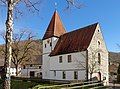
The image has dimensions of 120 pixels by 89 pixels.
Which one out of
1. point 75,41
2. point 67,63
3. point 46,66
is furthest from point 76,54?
point 46,66

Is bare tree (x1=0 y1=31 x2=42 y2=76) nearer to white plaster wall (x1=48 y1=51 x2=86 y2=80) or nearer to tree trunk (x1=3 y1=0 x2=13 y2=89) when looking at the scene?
white plaster wall (x1=48 y1=51 x2=86 y2=80)

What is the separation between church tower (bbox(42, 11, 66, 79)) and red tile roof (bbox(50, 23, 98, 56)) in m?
1.25

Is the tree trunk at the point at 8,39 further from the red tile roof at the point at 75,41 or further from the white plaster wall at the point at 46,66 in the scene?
the white plaster wall at the point at 46,66

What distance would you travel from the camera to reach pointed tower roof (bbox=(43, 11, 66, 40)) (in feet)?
147

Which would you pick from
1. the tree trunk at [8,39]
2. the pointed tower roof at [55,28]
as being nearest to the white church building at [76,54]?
the pointed tower roof at [55,28]

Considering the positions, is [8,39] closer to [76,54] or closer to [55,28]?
[76,54]

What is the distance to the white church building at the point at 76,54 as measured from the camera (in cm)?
3381

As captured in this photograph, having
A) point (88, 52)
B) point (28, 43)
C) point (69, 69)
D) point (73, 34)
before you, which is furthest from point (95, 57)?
point (28, 43)

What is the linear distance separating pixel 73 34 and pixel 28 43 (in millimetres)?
15486

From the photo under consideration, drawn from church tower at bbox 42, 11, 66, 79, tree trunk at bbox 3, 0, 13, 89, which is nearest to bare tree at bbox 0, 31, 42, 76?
church tower at bbox 42, 11, 66, 79

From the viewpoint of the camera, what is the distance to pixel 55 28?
4494 cm

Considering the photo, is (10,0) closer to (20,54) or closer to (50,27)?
(50,27)

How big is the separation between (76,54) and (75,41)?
3.45 m

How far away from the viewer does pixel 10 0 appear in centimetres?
898
